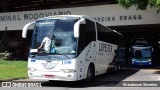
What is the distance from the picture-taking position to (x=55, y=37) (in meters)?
14.8

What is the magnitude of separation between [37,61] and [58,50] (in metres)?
1.03

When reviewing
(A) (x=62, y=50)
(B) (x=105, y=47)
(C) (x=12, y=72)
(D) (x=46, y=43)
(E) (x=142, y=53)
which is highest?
(D) (x=46, y=43)

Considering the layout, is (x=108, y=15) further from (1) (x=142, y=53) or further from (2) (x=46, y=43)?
(2) (x=46, y=43)

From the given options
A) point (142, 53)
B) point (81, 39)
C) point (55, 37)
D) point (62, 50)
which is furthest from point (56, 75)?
point (142, 53)

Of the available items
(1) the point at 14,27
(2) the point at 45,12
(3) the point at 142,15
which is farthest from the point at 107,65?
(1) the point at 14,27

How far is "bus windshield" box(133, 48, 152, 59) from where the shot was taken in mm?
33094

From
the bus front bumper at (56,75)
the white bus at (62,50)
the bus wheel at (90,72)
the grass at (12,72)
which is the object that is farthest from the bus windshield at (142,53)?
the bus front bumper at (56,75)

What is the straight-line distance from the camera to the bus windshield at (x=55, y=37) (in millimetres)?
14539

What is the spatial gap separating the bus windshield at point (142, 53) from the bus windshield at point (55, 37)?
1939 cm

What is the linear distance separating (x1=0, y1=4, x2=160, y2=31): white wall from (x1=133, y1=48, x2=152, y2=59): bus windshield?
463 cm

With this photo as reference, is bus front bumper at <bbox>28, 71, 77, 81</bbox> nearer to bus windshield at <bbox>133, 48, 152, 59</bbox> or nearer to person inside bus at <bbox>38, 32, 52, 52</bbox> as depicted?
person inside bus at <bbox>38, 32, 52, 52</bbox>

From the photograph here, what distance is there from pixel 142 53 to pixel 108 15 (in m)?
5.57

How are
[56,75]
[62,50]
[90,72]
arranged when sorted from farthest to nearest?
[90,72] < [62,50] < [56,75]

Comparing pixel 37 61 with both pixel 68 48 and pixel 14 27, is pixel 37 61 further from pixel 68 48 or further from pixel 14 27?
pixel 14 27
